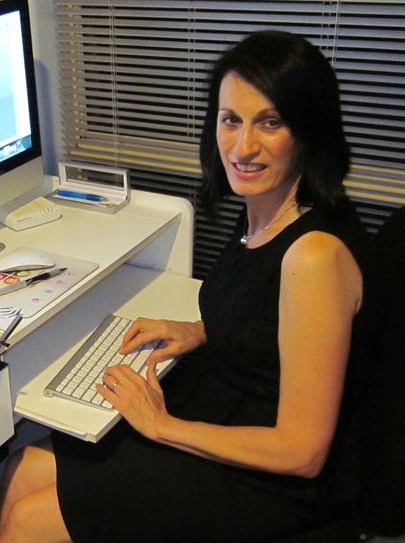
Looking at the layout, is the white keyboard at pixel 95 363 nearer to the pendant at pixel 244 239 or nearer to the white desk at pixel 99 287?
the white desk at pixel 99 287

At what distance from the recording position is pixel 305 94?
1095 mm

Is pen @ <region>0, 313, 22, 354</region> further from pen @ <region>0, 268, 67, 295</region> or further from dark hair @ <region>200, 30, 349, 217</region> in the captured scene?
dark hair @ <region>200, 30, 349, 217</region>

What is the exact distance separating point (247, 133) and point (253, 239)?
0.75 feet

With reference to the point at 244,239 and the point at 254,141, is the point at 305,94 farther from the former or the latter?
the point at 244,239

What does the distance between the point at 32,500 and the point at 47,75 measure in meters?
1.15

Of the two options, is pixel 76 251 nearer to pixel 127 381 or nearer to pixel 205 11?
pixel 127 381

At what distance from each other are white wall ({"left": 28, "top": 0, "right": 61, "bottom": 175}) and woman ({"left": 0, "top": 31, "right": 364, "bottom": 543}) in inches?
29.7

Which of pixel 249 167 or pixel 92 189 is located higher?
pixel 249 167

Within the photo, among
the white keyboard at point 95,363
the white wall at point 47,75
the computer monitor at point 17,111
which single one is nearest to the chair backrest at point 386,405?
the white keyboard at point 95,363

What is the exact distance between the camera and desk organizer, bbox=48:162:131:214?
166 cm

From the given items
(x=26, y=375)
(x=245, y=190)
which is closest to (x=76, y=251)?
(x=26, y=375)

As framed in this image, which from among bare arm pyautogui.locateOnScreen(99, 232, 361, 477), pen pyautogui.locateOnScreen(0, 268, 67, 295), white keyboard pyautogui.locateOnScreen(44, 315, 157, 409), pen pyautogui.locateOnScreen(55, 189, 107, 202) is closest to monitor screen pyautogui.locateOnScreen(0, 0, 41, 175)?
pen pyautogui.locateOnScreen(55, 189, 107, 202)

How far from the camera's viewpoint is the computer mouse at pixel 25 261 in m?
1.34

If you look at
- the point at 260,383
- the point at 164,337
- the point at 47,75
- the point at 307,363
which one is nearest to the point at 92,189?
the point at 47,75
